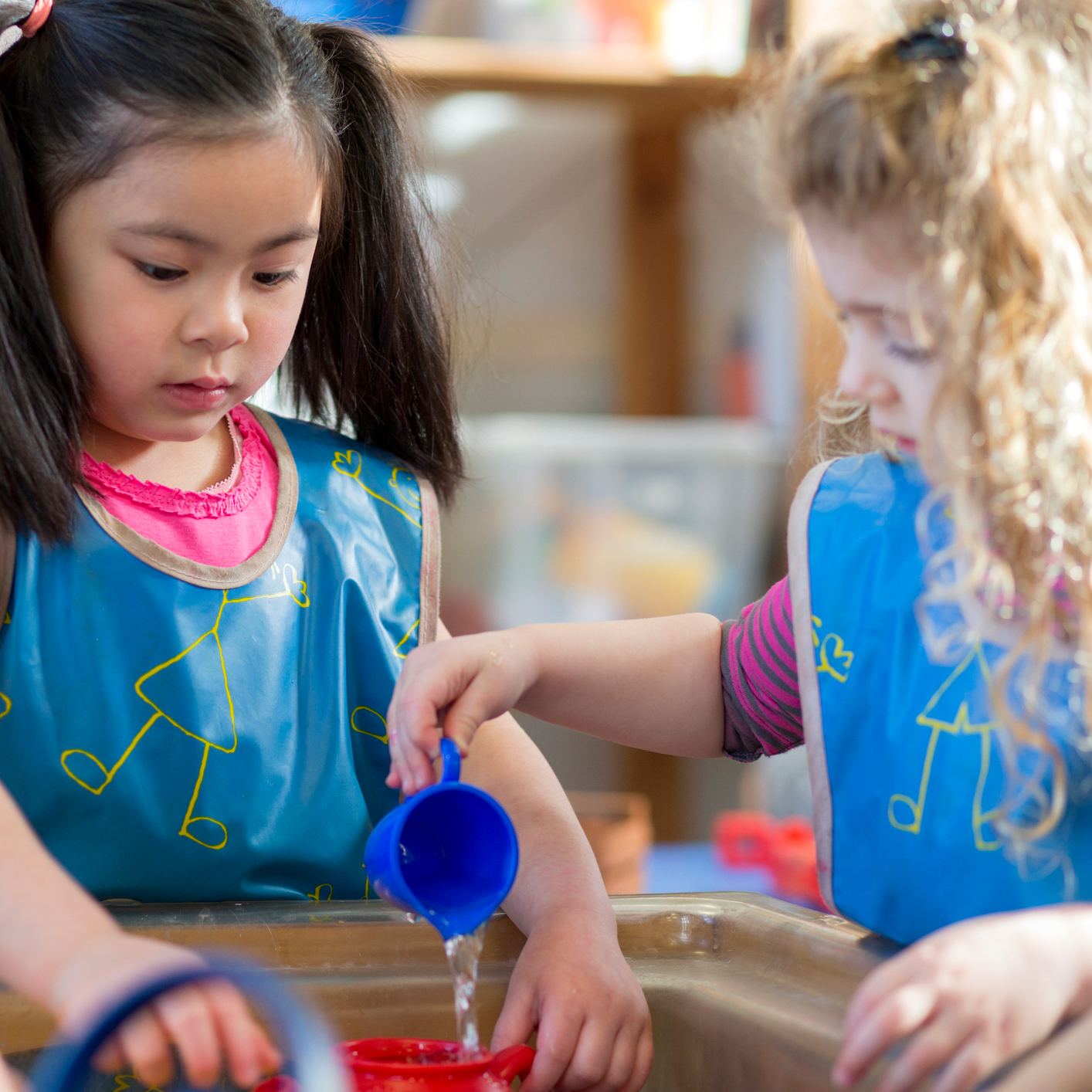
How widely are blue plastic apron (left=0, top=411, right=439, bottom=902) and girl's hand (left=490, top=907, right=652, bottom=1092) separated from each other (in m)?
0.21

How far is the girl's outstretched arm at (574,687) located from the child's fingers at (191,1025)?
0.85 feet

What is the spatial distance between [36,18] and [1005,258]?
1.87ft

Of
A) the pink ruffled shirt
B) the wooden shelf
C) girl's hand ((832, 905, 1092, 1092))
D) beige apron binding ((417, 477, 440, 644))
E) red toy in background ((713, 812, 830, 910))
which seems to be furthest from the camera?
the wooden shelf

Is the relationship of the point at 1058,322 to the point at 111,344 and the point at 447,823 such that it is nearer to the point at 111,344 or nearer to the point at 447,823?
the point at 447,823

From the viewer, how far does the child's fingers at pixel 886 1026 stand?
0.46 m

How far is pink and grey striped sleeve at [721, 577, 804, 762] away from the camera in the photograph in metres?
0.77

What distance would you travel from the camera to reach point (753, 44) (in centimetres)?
208

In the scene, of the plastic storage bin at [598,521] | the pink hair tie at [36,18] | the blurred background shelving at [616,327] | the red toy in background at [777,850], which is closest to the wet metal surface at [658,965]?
the pink hair tie at [36,18]

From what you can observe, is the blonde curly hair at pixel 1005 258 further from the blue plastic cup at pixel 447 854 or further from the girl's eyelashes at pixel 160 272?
the girl's eyelashes at pixel 160 272

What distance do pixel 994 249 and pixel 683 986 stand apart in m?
0.39

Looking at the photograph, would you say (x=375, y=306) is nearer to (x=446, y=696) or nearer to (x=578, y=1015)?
(x=446, y=696)

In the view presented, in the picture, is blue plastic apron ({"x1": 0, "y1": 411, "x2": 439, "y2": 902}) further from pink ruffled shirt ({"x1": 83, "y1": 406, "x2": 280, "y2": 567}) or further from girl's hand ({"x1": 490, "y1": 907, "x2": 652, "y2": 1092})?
girl's hand ({"x1": 490, "y1": 907, "x2": 652, "y2": 1092})

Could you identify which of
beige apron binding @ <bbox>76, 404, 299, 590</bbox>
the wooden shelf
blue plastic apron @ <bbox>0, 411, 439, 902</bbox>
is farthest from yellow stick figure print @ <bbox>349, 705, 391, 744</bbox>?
the wooden shelf

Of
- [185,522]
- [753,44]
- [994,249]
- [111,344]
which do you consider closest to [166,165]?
[111,344]
